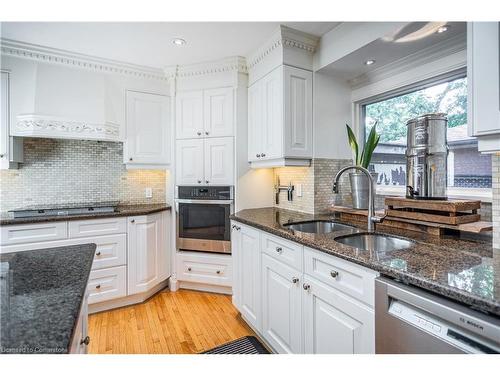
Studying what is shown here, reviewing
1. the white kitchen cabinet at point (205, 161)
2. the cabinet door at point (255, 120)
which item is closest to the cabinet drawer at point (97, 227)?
the white kitchen cabinet at point (205, 161)

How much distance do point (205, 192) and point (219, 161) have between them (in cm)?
35

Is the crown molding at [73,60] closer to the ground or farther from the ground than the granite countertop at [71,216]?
farther from the ground

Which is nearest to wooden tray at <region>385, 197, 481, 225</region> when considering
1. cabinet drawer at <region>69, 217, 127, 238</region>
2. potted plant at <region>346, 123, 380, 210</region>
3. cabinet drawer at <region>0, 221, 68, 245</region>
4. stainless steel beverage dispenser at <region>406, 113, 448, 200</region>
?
stainless steel beverage dispenser at <region>406, 113, 448, 200</region>

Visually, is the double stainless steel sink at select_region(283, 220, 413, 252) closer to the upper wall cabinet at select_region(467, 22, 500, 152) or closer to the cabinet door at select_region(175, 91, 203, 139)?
the upper wall cabinet at select_region(467, 22, 500, 152)

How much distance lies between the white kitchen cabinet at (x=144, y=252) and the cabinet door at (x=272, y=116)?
4.28 ft

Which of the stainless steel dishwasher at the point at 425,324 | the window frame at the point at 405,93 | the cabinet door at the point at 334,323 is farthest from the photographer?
the window frame at the point at 405,93

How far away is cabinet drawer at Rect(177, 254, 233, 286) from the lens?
2707 millimetres

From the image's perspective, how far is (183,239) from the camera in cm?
285

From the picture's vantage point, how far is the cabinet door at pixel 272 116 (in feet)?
7.29

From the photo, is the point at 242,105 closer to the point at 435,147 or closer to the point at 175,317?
the point at 435,147

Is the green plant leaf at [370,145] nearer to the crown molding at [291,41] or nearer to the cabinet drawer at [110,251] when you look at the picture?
the crown molding at [291,41]

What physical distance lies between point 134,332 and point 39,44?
8.57ft

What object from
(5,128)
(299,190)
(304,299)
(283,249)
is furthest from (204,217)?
(5,128)

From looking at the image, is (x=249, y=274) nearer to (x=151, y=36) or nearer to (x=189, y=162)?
(x=189, y=162)
